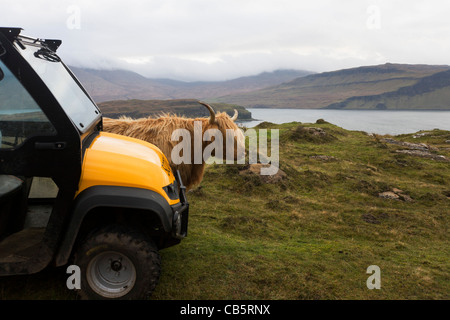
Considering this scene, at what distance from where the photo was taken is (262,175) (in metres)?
11.9

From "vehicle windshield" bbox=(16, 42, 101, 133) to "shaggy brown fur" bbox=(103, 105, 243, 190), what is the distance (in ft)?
6.46

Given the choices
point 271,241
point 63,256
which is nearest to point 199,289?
point 63,256

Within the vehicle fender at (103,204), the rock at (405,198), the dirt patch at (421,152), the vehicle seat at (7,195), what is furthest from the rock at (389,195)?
the vehicle seat at (7,195)

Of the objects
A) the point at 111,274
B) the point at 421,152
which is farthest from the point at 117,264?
the point at 421,152

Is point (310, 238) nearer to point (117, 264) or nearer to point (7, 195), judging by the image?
point (117, 264)

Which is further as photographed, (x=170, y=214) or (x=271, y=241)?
(x=271, y=241)

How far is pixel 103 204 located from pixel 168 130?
393 cm

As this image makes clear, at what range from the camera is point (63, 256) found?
3.41 m

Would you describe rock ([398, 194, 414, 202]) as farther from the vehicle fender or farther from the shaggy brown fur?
the vehicle fender
